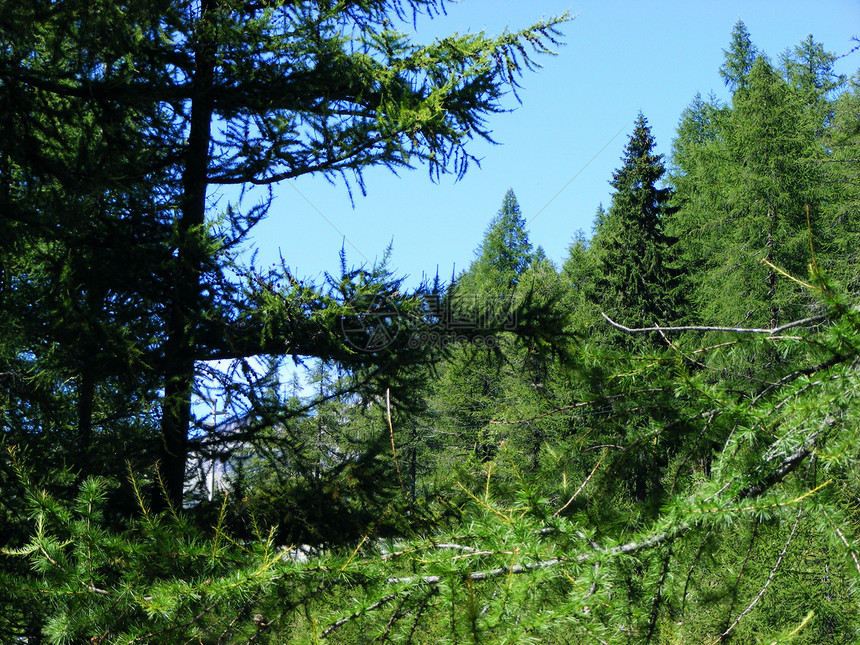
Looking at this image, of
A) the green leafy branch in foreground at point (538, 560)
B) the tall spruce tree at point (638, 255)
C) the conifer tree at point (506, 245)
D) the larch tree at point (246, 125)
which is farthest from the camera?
the conifer tree at point (506, 245)

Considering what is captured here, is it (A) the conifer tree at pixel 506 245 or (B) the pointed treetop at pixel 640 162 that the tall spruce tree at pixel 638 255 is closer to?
(B) the pointed treetop at pixel 640 162

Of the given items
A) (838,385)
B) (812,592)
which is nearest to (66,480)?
(838,385)

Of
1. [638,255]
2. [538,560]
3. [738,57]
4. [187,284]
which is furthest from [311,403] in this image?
[738,57]

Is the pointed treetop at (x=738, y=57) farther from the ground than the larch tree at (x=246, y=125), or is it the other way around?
the pointed treetop at (x=738, y=57)

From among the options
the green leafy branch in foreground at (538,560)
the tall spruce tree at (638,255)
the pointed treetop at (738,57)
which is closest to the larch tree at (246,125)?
the green leafy branch in foreground at (538,560)

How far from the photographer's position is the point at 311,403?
6.12 m

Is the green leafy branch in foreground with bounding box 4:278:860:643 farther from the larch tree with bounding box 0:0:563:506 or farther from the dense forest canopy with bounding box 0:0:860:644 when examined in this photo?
the larch tree with bounding box 0:0:563:506

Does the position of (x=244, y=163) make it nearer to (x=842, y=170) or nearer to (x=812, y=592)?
(x=812, y=592)

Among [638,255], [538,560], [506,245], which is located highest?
[506,245]

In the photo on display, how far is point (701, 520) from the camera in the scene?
7.86ft

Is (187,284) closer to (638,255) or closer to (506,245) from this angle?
(638,255)

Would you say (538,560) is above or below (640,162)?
below

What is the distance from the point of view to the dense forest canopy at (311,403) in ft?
8.08

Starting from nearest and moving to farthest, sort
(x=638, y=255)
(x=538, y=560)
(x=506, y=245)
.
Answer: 1. (x=538, y=560)
2. (x=638, y=255)
3. (x=506, y=245)
